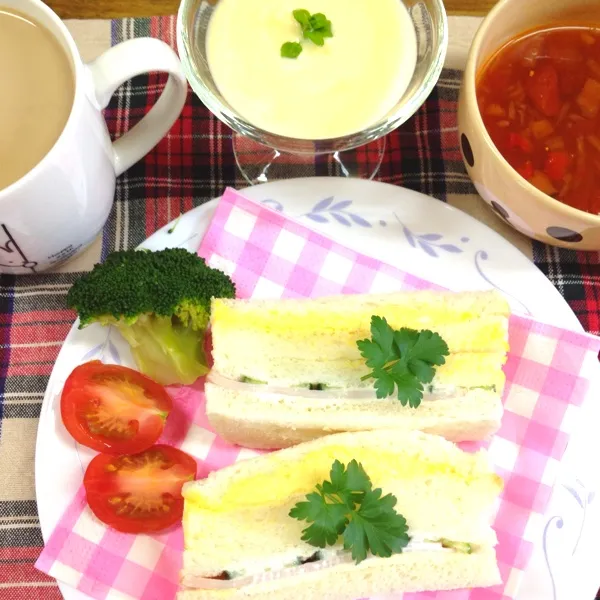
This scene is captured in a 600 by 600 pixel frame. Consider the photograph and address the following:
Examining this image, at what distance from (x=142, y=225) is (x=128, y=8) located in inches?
27.2

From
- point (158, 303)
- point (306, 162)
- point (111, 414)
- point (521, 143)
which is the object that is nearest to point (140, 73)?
point (158, 303)

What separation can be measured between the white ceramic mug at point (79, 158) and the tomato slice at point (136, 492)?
554mm

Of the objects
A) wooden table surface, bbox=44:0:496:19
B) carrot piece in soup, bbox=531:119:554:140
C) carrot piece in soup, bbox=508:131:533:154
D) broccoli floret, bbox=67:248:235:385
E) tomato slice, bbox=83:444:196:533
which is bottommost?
tomato slice, bbox=83:444:196:533

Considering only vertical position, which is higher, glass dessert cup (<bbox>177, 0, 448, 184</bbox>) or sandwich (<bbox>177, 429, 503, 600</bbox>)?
glass dessert cup (<bbox>177, 0, 448, 184</bbox>)

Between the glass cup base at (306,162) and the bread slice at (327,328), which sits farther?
the glass cup base at (306,162)

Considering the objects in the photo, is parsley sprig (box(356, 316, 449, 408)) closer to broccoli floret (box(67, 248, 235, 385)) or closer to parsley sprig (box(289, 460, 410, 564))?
parsley sprig (box(289, 460, 410, 564))

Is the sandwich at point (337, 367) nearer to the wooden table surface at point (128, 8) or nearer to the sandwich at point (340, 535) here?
the sandwich at point (340, 535)

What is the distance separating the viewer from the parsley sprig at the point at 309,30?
5.80 feet

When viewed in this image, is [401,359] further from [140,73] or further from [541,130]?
[140,73]

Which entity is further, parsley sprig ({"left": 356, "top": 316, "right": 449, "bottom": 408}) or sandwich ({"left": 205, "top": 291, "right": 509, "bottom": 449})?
sandwich ({"left": 205, "top": 291, "right": 509, "bottom": 449})

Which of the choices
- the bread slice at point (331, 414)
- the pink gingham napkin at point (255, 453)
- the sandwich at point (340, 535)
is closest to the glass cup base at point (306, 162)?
the pink gingham napkin at point (255, 453)

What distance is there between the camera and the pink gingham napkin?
1789 millimetres

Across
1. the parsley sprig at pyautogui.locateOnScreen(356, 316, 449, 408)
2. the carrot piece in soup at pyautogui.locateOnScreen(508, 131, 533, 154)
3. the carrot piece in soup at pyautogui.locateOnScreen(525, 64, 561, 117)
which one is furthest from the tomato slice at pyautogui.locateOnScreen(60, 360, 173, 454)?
the carrot piece in soup at pyautogui.locateOnScreen(525, 64, 561, 117)

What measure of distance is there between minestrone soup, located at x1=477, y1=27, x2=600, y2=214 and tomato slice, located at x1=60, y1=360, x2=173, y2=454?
1071 mm
